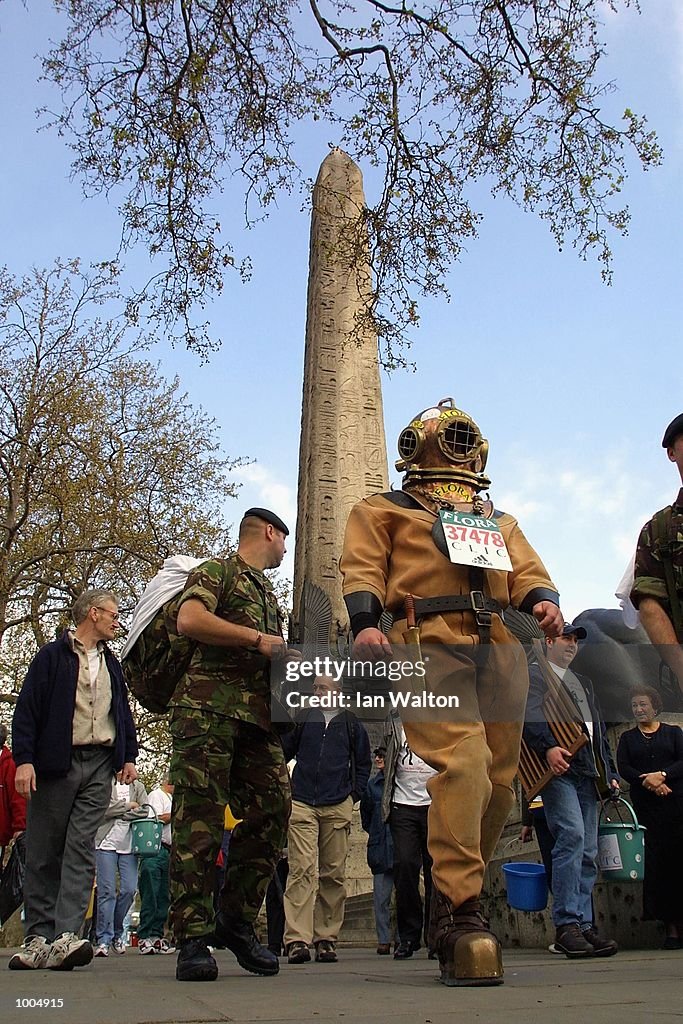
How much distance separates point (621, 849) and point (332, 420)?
8869 millimetres

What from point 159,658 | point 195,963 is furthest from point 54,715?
point 195,963

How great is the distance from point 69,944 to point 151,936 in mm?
6150

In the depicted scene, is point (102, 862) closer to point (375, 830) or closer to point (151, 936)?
point (151, 936)

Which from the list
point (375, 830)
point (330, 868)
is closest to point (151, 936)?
point (375, 830)

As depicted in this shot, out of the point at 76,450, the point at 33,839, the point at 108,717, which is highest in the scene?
the point at 76,450

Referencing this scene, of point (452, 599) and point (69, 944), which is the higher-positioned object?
point (452, 599)

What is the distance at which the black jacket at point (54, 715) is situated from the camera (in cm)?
579

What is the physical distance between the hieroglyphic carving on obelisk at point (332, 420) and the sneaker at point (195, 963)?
385 inches

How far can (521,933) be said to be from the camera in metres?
8.11

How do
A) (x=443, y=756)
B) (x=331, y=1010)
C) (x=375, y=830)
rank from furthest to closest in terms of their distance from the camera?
(x=375, y=830) → (x=443, y=756) → (x=331, y=1010)

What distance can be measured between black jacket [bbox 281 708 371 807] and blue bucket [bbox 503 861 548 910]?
4.62ft

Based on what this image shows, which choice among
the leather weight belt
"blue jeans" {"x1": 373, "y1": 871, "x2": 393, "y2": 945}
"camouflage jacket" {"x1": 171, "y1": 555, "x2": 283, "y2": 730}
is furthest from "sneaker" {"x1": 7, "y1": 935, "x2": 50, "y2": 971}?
"blue jeans" {"x1": 373, "y1": 871, "x2": 393, "y2": 945}

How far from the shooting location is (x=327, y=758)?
8.23 m

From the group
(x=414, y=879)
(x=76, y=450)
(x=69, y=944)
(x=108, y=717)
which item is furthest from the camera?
(x=76, y=450)
